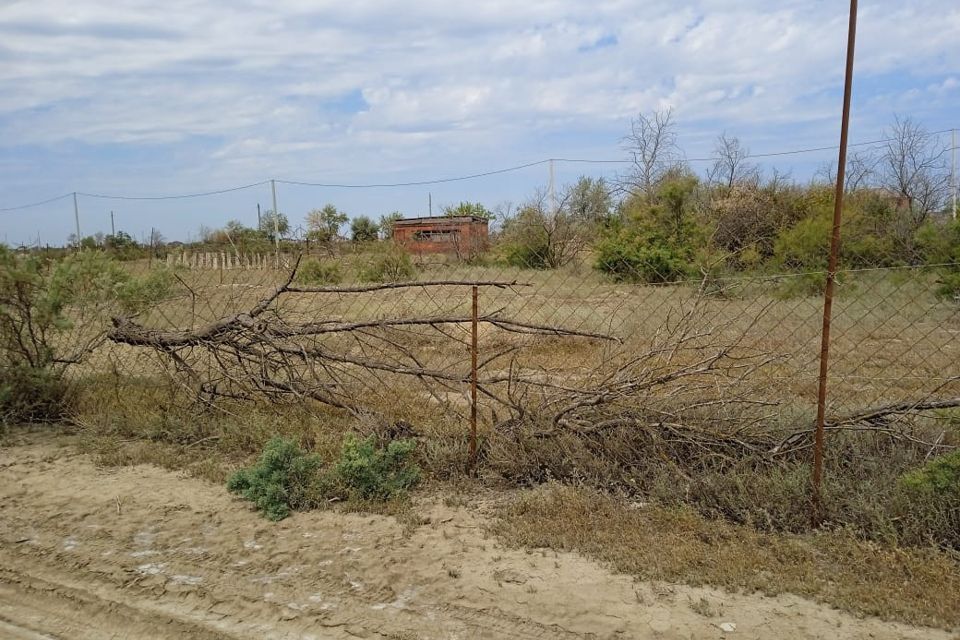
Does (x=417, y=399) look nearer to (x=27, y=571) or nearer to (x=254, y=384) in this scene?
(x=254, y=384)

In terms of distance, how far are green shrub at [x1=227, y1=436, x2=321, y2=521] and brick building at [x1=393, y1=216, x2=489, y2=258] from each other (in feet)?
48.8

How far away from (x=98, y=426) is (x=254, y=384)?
147 centimetres

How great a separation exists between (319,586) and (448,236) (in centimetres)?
1831

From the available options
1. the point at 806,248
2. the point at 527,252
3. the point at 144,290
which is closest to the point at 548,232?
→ the point at 527,252

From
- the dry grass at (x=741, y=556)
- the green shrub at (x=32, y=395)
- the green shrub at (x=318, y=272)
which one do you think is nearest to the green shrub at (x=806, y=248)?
the green shrub at (x=318, y=272)

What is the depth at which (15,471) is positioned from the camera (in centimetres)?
554

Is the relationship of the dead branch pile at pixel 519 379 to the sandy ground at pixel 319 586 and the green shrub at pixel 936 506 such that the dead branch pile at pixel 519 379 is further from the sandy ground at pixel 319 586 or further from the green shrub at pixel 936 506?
the sandy ground at pixel 319 586

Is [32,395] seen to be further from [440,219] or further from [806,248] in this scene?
[440,219]

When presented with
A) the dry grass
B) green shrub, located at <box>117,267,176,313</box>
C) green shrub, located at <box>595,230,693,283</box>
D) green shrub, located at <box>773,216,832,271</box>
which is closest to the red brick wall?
green shrub, located at <box>595,230,693,283</box>

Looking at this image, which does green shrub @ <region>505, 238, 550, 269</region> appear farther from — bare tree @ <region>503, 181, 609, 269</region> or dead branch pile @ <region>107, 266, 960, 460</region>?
dead branch pile @ <region>107, 266, 960, 460</region>

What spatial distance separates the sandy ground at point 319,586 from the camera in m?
3.25

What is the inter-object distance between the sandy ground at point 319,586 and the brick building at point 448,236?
15.4 metres

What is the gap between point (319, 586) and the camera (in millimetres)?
3668

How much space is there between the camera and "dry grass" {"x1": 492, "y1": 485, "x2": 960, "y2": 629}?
3.32 metres
